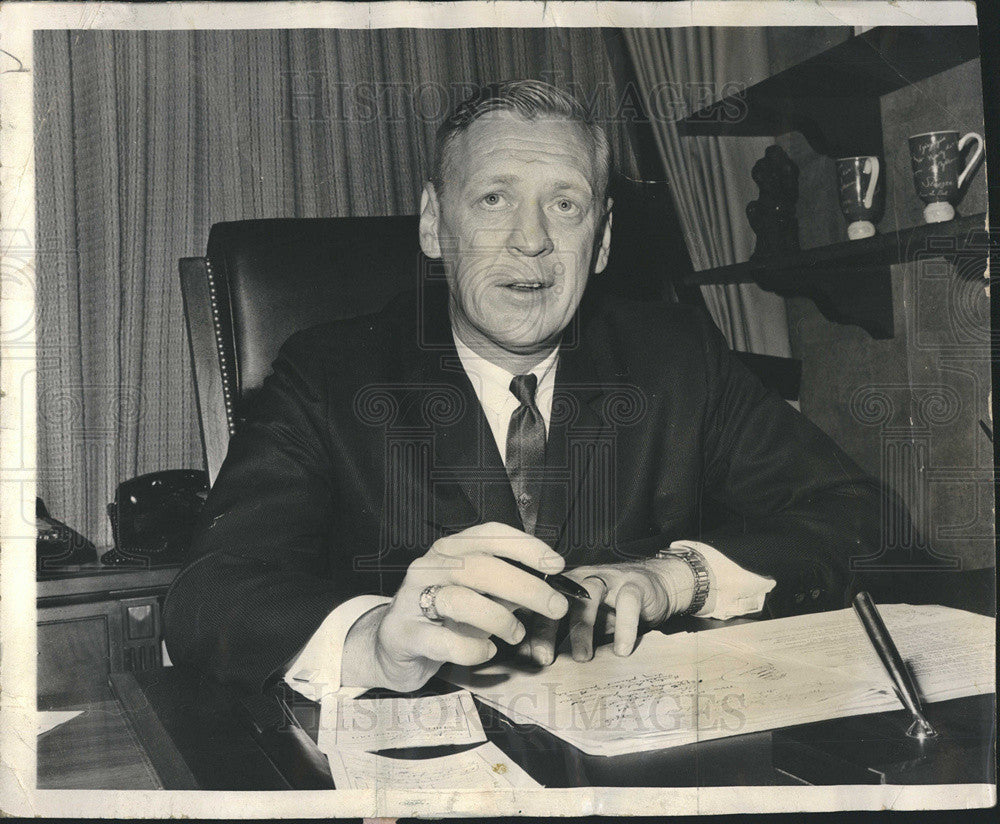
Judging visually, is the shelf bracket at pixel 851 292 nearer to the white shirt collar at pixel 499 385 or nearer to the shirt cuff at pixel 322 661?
the white shirt collar at pixel 499 385

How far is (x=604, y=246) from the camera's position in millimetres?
954

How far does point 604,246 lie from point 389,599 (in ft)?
1.56

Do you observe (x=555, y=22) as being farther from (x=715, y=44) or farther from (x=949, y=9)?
(x=949, y=9)

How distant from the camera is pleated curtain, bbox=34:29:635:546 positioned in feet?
3.05

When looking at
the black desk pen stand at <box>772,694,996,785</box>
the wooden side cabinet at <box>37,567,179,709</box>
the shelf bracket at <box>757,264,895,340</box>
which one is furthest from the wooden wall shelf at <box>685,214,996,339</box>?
the wooden side cabinet at <box>37,567,179,709</box>

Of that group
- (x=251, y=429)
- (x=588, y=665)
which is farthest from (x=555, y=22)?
(x=588, y=665)

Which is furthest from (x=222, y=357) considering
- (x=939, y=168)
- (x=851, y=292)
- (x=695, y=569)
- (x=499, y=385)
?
(x=939, y=168)

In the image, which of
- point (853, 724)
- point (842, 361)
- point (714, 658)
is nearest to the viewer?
point (853, 724)

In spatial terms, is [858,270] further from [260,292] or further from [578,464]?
[260,292]

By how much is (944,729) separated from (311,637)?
638 mm

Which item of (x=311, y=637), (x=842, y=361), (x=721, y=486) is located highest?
(x=842, y=361)

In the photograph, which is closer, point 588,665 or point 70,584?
point 588,665

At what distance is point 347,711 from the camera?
0.83 m

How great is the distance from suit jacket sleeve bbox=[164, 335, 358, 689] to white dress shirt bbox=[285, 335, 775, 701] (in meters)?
0.02
